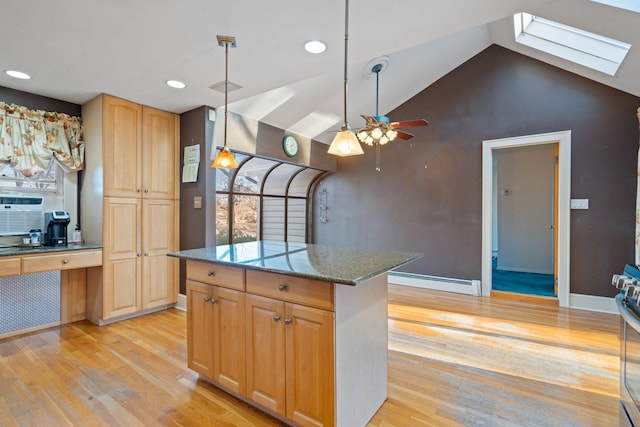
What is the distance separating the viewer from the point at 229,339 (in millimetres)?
1907

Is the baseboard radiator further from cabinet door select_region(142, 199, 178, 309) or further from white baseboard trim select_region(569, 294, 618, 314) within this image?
→ cabinet door select_region(142, 199, 178, 309)

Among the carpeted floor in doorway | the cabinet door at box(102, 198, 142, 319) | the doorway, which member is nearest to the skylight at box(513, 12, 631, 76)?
the doorway

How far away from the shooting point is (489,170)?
4.30 meters

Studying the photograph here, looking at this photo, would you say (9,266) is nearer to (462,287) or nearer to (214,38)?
(214,38)

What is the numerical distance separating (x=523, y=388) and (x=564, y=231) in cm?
257

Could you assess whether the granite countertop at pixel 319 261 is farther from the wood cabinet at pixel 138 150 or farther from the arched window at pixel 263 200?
the arched window at pixel 263 200

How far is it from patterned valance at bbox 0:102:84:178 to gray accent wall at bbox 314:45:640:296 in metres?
3.77

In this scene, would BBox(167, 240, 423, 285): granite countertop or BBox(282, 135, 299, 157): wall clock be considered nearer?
BBox(167, 240, 423, 285): granite countertop

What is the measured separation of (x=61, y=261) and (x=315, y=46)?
9.87 ft

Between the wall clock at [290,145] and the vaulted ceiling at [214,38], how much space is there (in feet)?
2.98

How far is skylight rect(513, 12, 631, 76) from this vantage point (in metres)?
3.23

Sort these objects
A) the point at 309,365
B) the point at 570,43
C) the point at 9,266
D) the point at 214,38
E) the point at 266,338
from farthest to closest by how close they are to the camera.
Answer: the point at 570,43 < the point at 9,266 < the point at 214,38 < the point at 266,338 < the point at 309,365

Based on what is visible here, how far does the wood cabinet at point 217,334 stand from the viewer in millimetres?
1858

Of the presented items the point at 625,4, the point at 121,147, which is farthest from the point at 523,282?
the point at 121,147
